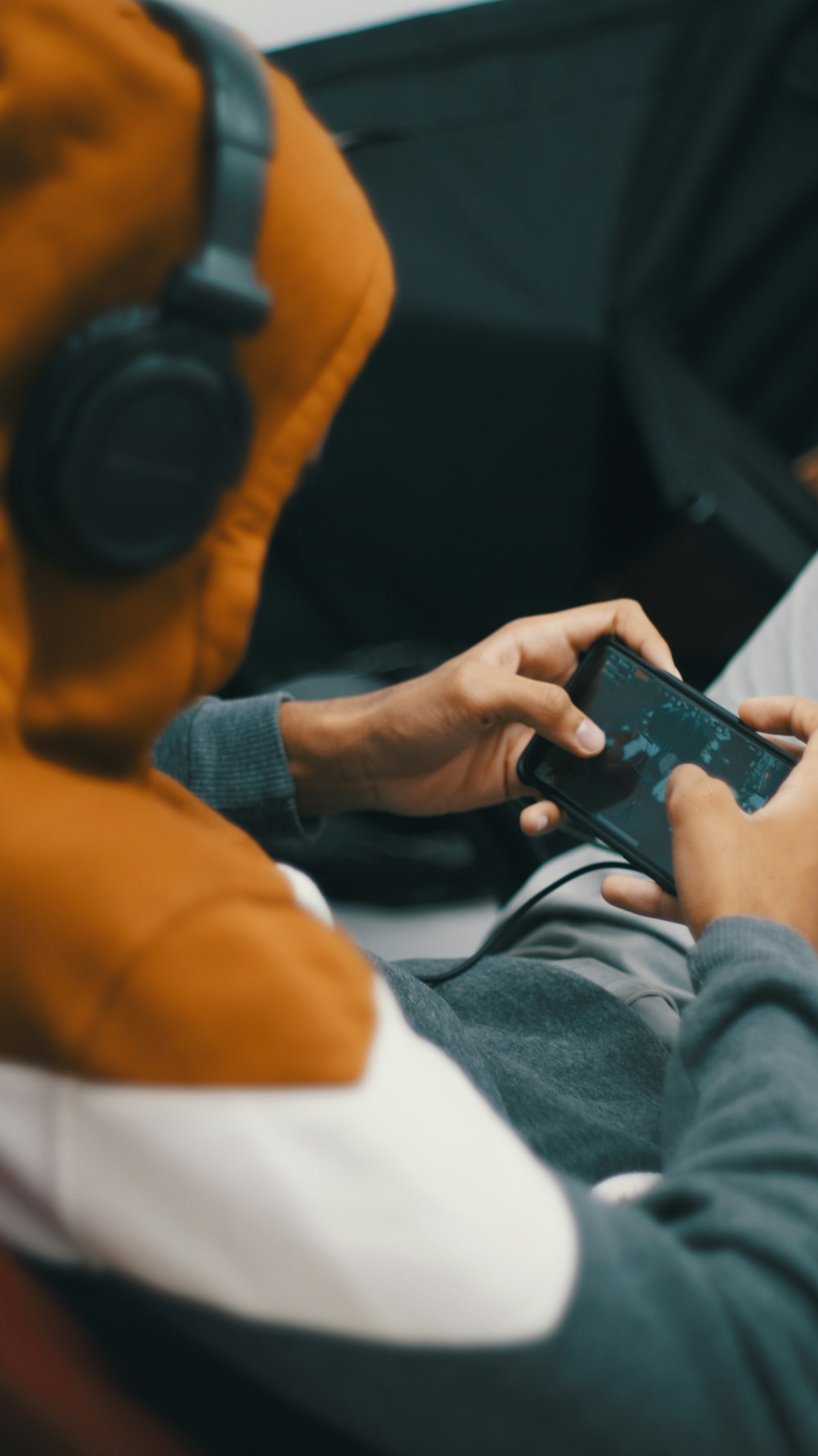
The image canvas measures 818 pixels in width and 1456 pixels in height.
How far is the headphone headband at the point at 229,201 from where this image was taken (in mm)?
287

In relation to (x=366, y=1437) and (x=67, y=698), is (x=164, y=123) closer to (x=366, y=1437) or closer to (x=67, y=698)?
(x=67, y=698)

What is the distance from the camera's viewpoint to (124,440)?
28cm

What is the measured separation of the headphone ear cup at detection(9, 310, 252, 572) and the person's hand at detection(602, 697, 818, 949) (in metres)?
0.29

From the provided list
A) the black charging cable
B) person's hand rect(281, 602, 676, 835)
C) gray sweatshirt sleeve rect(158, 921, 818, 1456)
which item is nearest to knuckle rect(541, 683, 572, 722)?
person's hand rect(281, 602, 676, 835)

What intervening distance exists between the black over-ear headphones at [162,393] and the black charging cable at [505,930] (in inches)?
15.9

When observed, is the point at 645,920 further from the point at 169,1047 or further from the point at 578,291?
the point at 578,291

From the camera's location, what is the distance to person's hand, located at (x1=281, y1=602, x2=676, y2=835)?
0.63 meters

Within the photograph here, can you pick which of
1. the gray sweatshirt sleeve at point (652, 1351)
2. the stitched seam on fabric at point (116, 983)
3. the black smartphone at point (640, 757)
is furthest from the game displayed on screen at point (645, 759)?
the stitched seam on fabric at point (116, 983)

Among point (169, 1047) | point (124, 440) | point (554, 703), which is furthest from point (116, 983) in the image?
point (554, 703)

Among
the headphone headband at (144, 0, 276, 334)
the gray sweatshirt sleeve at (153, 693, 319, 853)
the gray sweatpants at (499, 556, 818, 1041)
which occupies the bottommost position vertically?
the gray sweatshirt sleeve at (153, 693, 319, 853)

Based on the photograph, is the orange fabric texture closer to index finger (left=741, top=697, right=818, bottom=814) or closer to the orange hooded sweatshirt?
the orange hooded sweatshirt

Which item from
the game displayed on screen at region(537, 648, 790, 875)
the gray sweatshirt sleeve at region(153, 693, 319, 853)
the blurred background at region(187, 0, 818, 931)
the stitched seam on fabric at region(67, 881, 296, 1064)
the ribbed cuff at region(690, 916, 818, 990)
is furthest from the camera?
the blurred background at region(187, 0, 818, 931)

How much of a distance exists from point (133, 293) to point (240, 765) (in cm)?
43

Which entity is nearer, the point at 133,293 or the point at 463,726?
the point at 133,293
